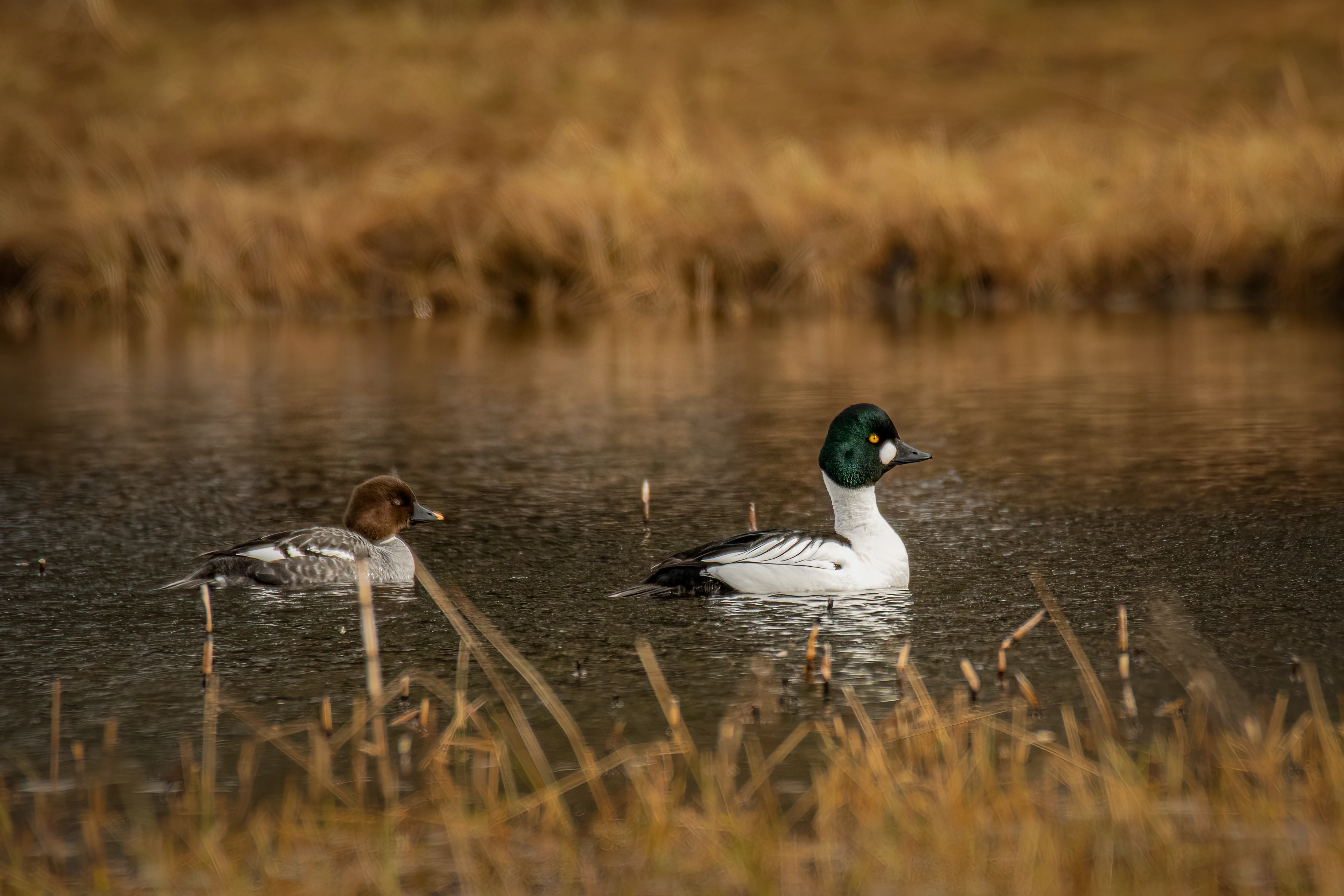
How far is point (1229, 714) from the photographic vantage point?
508cm

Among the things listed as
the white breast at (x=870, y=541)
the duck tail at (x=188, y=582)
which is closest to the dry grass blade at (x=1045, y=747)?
the white breast at (x=870, y=541)

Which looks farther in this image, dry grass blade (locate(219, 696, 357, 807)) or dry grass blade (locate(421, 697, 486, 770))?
dry grass blade (locate(421, 697, 486, 770))

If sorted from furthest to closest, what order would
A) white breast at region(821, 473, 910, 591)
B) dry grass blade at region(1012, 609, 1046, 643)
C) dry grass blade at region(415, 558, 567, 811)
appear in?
white breast at region(821, 473, 910, 591) < dry grass blade at region(1012, 609, 1046, 643) < dry grass blade at region(415, 558, 567, 811)

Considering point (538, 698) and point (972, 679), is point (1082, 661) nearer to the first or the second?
point (972, 679)

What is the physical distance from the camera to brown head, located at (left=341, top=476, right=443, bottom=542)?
785 centimetres

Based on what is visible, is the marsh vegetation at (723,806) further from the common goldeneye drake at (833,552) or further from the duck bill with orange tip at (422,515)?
the duck bill with orange tip at (422,515)

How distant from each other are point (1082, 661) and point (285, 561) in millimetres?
3463

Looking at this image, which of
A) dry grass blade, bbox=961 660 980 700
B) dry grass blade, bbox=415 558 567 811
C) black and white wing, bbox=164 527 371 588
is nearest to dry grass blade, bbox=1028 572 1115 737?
dry grass blade, bbox=961 660 980 700

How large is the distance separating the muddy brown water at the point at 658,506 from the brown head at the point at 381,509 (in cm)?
28

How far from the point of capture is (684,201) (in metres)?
23.0

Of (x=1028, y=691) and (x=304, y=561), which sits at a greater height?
(x=304, y=561)

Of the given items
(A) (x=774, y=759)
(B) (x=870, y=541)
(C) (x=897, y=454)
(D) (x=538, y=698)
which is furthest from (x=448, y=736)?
(C) (x=897, y=454)

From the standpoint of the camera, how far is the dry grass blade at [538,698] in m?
4.55

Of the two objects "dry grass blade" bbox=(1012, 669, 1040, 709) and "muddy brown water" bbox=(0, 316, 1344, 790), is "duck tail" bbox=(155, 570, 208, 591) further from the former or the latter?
"dry grass blade" bbox=(1012, 669, 1040, 709)
